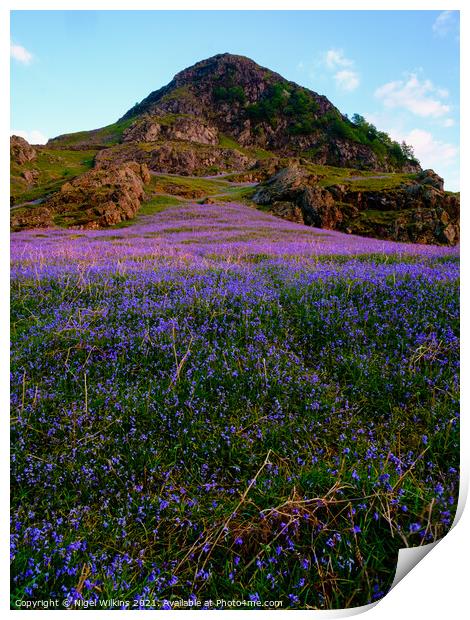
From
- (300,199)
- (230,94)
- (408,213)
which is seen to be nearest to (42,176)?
(300,199)

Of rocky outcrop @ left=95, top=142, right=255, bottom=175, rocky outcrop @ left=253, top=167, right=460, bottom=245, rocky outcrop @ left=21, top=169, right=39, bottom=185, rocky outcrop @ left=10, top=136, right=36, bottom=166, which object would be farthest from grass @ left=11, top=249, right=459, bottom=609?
rocky outcrop @ left=95, top=142, right=255, bottom=175

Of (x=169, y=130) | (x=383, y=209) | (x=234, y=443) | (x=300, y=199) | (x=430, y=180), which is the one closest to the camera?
(x=234, y=443)

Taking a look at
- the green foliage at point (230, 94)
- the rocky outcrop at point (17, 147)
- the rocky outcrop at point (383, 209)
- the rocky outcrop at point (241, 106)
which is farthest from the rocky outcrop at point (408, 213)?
the green foliage at point (230, 94)

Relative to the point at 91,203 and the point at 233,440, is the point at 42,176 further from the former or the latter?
the point at 233,440

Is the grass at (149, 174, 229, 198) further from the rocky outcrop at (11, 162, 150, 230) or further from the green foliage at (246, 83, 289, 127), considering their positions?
the green foliage at (246, 83, 289, 127)

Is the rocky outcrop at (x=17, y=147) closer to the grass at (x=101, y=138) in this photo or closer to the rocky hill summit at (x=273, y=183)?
the rocky hill summit at (x=273, y=183)

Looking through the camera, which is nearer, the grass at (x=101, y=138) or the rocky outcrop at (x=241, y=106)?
the grass at (x=101, y=138)
